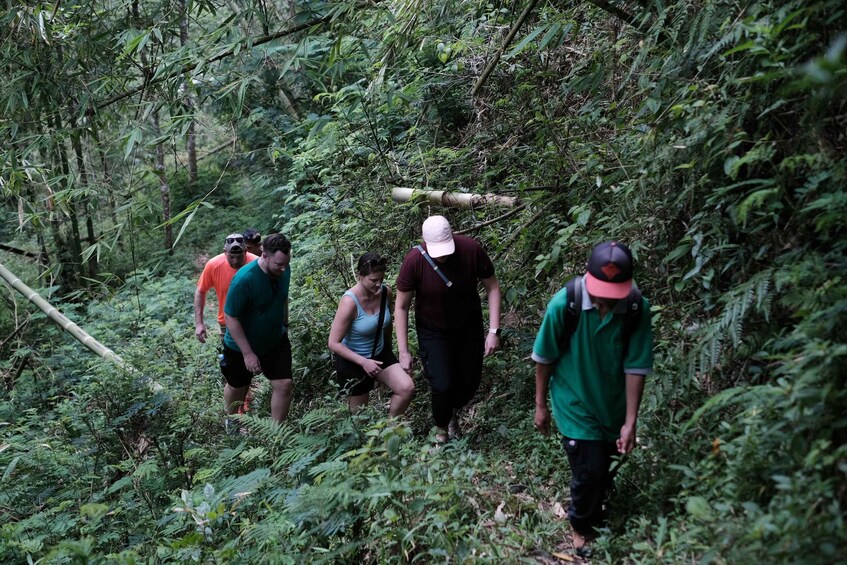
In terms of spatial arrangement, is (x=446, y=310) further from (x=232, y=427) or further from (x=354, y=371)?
(x=232, y=427)

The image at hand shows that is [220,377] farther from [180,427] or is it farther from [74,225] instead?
[74,225]

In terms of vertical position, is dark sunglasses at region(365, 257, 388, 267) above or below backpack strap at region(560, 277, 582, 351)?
below

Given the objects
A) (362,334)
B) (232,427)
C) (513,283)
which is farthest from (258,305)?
(513,283)

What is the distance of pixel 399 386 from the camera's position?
594 centimetres

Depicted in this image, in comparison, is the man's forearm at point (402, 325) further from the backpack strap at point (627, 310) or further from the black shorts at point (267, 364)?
the backpack strap at point (627, 310)

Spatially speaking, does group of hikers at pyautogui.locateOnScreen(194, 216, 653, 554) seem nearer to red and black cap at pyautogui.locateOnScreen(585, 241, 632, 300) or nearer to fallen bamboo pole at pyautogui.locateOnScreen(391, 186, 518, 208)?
red and black cap at pyautogui.locateOnScreen(585, 241, 632, 300)

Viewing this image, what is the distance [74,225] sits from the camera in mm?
14109

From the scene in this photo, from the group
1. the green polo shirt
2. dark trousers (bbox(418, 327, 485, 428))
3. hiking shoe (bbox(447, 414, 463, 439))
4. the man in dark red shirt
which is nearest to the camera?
the green polo shirt

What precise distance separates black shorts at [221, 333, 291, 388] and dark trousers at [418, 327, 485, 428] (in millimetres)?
1681

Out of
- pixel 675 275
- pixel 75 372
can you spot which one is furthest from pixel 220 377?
pixel 675 275

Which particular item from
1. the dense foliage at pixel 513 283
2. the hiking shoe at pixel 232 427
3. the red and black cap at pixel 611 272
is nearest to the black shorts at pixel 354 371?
the dense foliage at pixel 513 283

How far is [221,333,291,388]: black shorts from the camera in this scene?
22.3 ft

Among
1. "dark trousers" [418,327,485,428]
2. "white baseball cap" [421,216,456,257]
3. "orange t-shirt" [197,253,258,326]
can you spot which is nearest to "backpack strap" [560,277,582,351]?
"white baseball cap" [421,216,456,257]

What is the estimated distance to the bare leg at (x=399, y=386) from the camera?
5.91 meters
